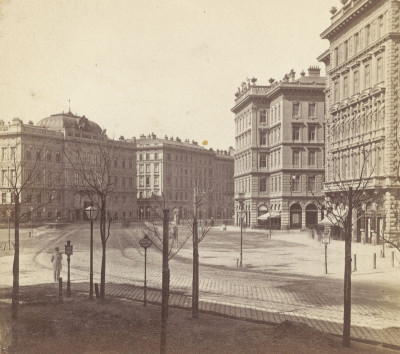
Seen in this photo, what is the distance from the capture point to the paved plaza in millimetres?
16094

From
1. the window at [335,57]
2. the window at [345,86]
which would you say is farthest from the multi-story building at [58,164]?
the window at [335,57]

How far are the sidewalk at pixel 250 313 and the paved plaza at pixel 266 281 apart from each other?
0.08ft

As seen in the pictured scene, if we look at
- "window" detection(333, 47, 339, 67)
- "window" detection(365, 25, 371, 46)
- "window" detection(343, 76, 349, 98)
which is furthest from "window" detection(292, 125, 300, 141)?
"window" detection(365, 25, 371, 46)

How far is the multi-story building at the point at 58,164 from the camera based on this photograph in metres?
23.3

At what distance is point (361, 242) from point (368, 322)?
89.5 feet

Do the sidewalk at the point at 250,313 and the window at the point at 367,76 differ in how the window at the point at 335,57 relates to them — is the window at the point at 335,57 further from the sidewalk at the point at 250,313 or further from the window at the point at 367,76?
the sidewalk at the point at 250,313

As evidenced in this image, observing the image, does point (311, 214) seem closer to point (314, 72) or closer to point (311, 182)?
point (311, 182)

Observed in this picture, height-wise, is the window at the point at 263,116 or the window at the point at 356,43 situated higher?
the window at the point at 356,43

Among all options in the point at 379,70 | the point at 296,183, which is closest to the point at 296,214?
the point at 296,183

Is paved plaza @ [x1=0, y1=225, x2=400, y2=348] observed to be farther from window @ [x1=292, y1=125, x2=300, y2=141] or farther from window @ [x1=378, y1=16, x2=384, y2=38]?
window @ [x1=292, y1=125, x2=300, y2=141]

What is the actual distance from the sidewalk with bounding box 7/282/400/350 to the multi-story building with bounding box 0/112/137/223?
481 cm

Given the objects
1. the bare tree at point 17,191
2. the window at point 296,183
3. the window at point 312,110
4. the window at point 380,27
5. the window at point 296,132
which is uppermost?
the window at point 380,27

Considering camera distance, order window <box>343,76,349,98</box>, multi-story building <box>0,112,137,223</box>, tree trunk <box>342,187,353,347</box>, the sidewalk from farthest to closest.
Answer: window <box>343,76,349,98</box>, multi-story building <box>0,112,137,223</box>, the sidewalk, tree trunk <box>342,187,353,347</box>

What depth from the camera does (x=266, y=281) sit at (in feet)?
77.5
